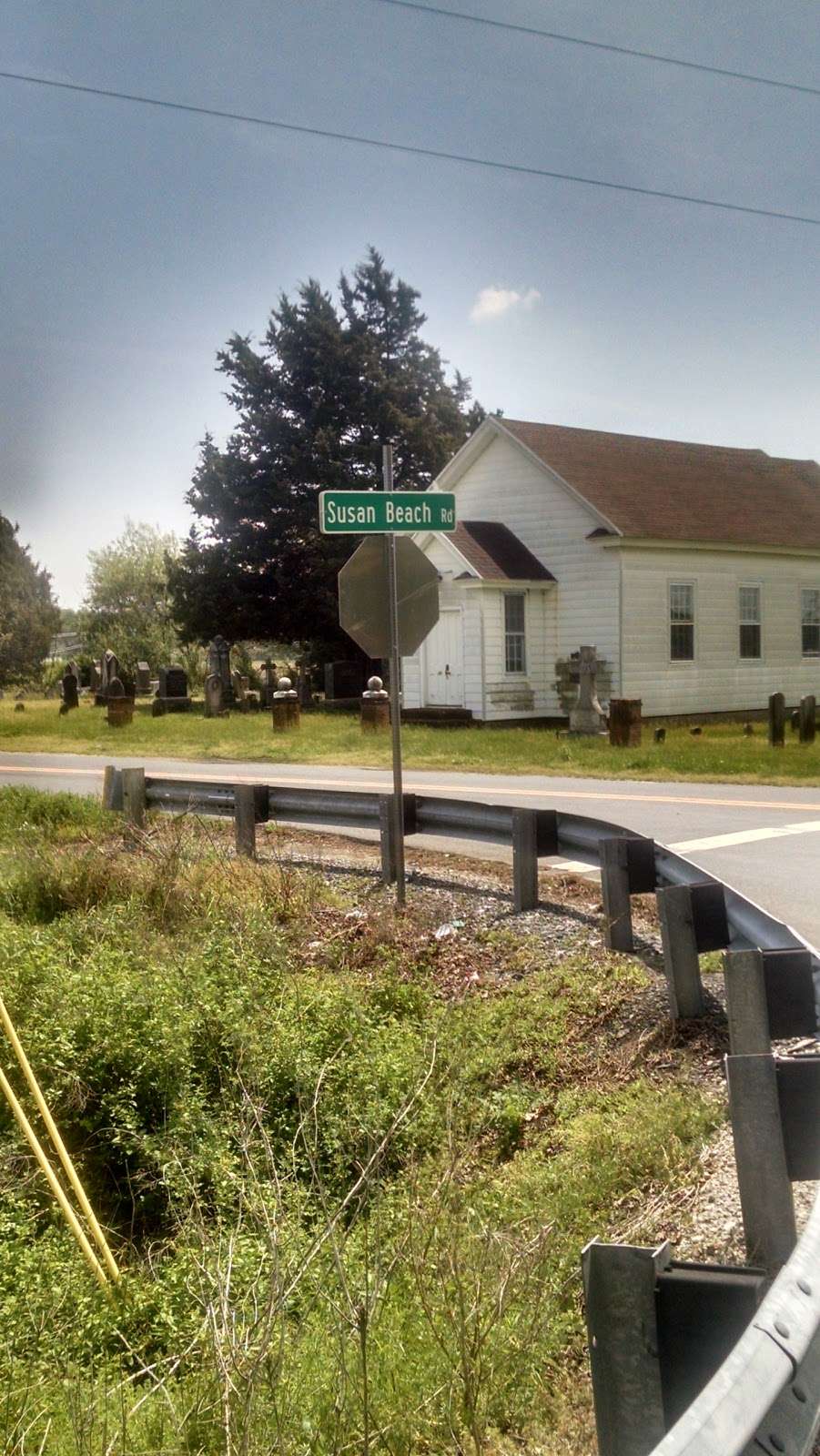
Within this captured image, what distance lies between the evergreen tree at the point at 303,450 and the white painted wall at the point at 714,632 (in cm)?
1797

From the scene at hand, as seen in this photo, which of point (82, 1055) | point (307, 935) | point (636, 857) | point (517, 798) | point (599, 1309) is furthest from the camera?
point (517, 798)

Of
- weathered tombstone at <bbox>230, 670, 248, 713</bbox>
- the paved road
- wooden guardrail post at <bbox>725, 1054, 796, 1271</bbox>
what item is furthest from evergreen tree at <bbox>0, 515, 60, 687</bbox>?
weathered tombstone at <bbox>230, 670, 248, 713</bbox>

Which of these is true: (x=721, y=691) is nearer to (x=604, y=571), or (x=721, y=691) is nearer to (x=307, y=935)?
(x=604, y=571)

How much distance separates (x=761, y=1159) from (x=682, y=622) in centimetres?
2724

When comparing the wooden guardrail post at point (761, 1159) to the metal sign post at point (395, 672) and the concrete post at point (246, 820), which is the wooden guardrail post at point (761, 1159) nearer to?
the metal sign post at point (395, 672)

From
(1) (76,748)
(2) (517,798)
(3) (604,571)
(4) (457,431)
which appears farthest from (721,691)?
(4) (457,431)

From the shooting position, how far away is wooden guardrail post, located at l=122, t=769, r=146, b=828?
1334 cm

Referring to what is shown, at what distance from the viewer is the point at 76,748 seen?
2806 cm

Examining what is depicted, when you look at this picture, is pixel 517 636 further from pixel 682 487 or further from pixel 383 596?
pixel 383 596

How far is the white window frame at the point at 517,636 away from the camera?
29641 millimetres

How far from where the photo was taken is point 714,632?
3098 cm

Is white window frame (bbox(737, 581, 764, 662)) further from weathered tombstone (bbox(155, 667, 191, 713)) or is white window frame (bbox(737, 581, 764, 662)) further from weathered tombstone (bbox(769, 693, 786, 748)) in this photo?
weathered tombstone (bbox(155, 667, 191, 713))

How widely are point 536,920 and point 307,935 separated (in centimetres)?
162

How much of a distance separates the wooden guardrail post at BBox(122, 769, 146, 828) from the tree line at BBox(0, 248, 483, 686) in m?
32.6
